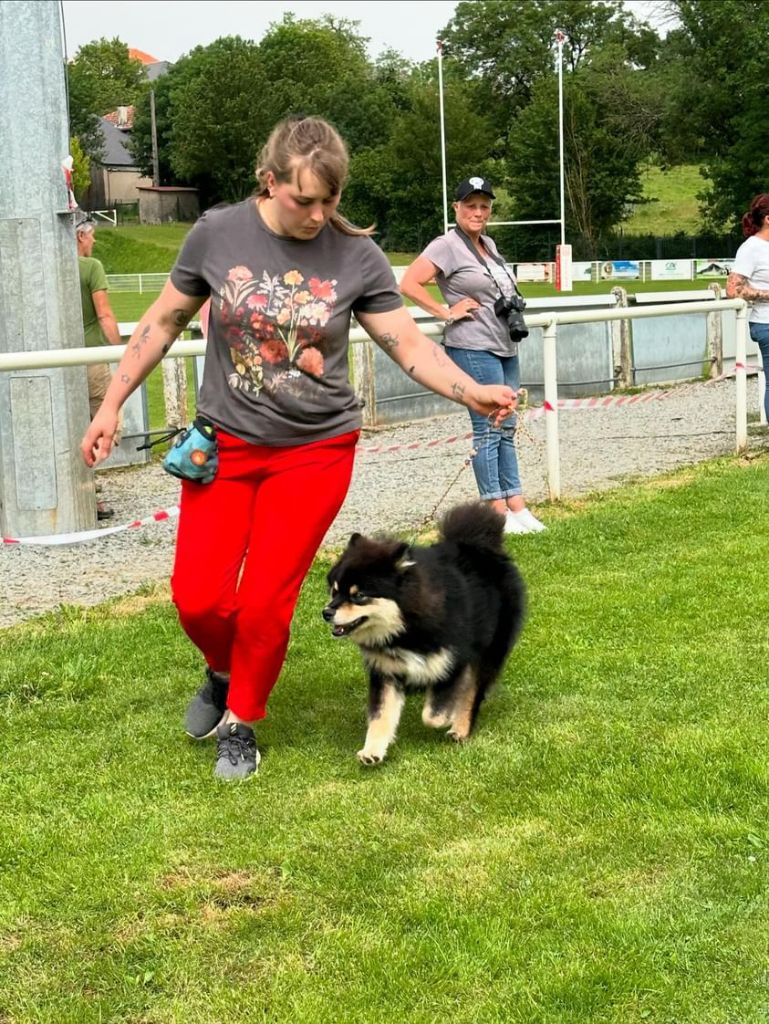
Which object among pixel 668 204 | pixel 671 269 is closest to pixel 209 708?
pixel 671 269

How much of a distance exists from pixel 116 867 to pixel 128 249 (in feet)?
263

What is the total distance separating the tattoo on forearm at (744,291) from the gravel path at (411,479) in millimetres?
1531

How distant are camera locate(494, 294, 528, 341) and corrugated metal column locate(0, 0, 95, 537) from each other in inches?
116

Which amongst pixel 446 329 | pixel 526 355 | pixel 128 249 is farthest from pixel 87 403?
pixel 128 249

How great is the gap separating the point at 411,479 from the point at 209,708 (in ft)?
20.8

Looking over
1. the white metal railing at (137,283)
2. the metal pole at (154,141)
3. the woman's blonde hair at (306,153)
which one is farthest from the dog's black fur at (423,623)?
the metal pole at (154,141)

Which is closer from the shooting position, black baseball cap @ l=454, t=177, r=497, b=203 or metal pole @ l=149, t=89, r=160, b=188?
black baseball cap @ l=454, t=177, r=497, b=203

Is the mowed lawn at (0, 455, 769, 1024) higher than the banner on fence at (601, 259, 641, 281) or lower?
lower

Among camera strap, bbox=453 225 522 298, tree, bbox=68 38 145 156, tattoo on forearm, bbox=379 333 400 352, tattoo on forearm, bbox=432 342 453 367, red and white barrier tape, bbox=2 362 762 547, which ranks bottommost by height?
red and white barrier tape, bbox=2 362 762 547

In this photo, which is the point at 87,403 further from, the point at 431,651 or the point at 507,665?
the point at 431,651

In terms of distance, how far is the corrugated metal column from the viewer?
8.30 metres

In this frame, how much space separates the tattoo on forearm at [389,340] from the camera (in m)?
4.41

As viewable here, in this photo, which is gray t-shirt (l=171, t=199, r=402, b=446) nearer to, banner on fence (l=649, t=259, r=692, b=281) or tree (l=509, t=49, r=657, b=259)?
banner on fence (l=649, t=259, r=692, b=281)

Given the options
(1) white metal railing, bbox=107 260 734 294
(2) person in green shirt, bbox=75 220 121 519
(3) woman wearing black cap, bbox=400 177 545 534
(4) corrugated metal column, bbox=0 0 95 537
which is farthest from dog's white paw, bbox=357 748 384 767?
(1) white metal railing, bbox=107 260 734 294
